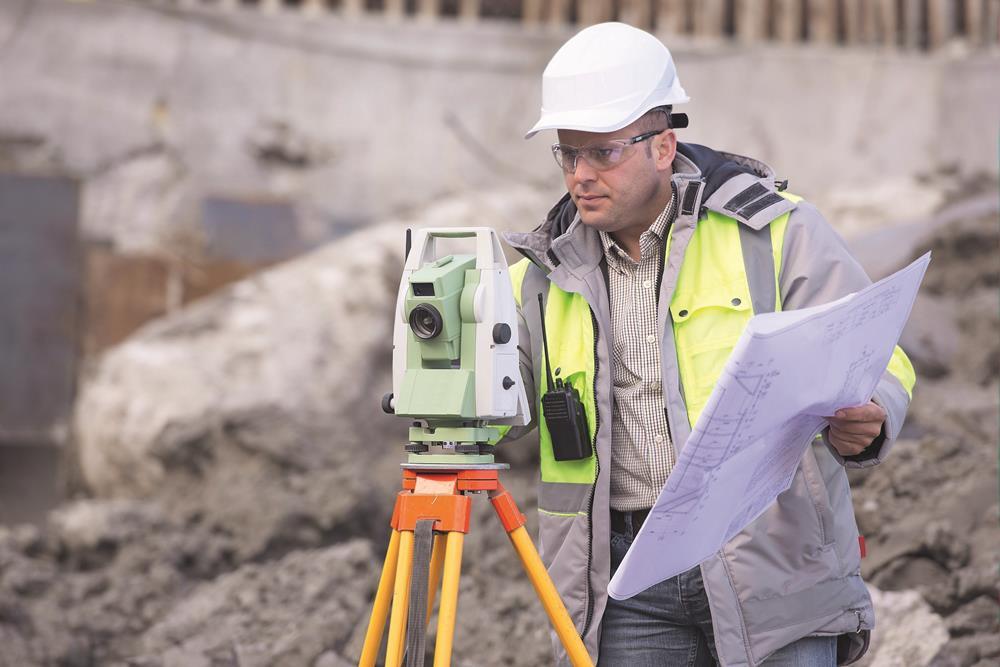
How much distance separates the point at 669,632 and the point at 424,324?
72 cm

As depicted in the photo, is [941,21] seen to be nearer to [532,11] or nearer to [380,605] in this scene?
[532,11]

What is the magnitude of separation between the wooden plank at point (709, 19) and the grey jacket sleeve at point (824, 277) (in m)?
5.44

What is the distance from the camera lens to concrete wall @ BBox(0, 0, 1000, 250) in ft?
22.5

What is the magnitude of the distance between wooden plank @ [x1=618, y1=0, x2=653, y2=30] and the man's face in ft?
17.1

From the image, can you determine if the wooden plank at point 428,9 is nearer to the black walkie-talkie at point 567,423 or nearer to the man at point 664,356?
the man at point 664,356

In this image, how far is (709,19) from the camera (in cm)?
736

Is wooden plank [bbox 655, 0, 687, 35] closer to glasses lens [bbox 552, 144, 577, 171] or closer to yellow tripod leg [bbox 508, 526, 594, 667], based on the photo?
glasses lens [bbox 552, 144, 577, 171]

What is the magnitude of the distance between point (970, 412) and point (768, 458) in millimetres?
3206

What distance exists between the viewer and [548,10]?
7.36 metres

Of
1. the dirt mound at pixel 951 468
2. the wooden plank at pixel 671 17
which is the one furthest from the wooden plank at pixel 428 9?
the dirt mound at pixel 951 468

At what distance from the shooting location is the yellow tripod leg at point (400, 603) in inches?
82.7

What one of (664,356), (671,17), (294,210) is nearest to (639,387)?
(664,356)

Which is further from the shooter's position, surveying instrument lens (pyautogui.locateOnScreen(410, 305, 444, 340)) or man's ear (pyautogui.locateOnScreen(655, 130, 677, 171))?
man's ear (pyautogui.locateOnScreen(655, 130, 677, 171))

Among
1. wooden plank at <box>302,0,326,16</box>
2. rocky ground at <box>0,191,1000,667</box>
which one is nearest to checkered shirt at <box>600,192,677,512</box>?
rocky ground at <box>0,191,1000,667</box>
